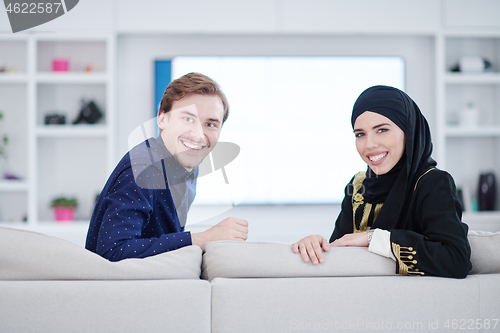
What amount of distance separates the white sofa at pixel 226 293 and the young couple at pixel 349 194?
0.20ft

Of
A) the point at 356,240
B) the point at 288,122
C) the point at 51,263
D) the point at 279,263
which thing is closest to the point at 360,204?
the point at 356,240

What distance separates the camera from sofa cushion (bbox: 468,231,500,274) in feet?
3.20

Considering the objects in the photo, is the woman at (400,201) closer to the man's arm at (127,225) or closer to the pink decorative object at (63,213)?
the man's arm at (127,225)

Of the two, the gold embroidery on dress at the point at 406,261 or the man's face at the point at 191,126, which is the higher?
the man's face at the point at 191,126

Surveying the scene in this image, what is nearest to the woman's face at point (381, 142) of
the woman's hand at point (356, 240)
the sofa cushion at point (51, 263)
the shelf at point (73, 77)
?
the woman's hand at point (356, 240)

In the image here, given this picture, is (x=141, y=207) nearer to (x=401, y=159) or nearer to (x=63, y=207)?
(x=401, y=159)

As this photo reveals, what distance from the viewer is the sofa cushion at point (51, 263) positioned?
0.85 meters

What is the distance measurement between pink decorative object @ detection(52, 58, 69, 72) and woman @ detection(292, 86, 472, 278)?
2.84 metres

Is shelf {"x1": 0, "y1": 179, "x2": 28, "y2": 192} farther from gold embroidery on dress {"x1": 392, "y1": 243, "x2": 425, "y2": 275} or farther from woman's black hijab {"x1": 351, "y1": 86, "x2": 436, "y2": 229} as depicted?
gold embroidery on dress {"x1": 392, "y1": 243, "x2": 425, "y2": 275}

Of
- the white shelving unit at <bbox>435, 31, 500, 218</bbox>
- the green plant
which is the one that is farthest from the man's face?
the white shelving unit at <bbox>435, 31, 500, 218</bbox>

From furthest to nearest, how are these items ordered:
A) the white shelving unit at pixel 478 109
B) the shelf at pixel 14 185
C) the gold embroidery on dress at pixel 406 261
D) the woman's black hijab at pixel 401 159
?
1. the white shelving unit at pixel 478 109
2. the shelf at pixel 14 185
3. the woman's black hijab at pixel 401 159
4. the gold embroidery on dress at pixel 406 261

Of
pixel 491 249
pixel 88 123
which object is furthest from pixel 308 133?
pixel 491 249

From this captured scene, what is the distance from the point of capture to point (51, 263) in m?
0.85

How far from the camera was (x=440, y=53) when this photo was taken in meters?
3.31
